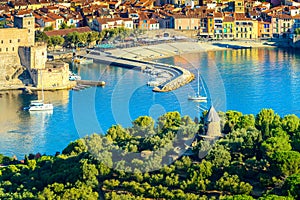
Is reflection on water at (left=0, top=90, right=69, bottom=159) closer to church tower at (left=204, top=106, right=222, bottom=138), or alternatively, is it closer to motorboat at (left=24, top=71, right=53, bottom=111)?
motorboat at (left=24, top=71, right=53, bottom=111)

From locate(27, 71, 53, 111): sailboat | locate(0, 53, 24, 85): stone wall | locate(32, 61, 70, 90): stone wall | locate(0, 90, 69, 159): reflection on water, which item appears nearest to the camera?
locate(0, 90, 69, 159): reflection on water

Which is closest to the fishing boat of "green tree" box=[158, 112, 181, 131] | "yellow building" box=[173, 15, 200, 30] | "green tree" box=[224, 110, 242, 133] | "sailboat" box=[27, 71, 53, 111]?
"yellow building" box=[173, 15, 200, 30]

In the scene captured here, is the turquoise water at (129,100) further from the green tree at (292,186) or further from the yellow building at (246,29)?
the green tree at (292,186)

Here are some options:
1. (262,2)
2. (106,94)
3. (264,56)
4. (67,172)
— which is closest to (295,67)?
(264,56)

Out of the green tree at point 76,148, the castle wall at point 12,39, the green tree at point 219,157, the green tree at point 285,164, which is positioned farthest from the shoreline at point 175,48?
the green tree at point 285,164

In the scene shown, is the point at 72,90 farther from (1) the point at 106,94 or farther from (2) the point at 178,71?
(2) the point at 178,71

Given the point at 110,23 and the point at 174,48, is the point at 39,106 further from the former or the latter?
the point at 110,23
